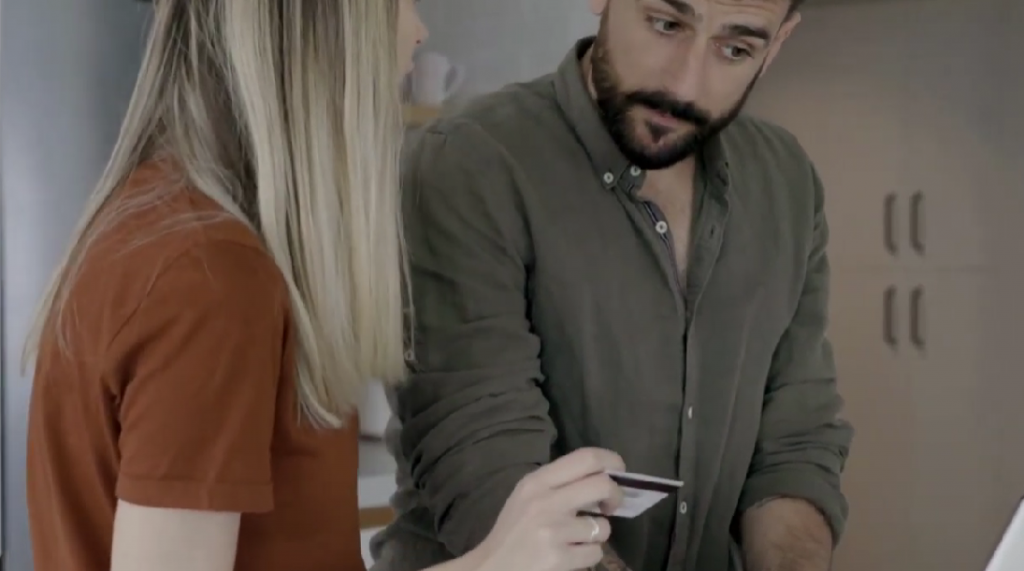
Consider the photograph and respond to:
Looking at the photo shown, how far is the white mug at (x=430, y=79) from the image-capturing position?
6.86ft

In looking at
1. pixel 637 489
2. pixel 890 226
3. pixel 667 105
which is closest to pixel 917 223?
pixel 890 226

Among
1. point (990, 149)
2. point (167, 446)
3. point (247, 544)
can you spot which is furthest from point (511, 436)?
point (990, 149)

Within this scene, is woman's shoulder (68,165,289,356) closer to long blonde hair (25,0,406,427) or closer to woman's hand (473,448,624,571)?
long blonde hair (25,0,406,427)

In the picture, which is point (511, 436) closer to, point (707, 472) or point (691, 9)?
point (707, 472)

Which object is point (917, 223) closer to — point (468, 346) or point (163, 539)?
point (468, 346)

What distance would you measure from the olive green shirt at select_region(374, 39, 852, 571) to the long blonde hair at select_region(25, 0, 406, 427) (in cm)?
25

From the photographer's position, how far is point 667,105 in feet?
3.57

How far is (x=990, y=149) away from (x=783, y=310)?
1.65 meters

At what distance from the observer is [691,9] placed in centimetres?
106

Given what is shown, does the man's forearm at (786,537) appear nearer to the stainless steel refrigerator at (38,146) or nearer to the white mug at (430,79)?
the stainless steel refrigerator at (38,146)

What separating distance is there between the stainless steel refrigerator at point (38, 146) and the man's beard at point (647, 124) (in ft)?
2.67

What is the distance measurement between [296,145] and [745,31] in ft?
1.92

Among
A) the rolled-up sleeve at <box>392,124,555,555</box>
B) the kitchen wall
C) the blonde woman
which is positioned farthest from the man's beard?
the kitchen wall

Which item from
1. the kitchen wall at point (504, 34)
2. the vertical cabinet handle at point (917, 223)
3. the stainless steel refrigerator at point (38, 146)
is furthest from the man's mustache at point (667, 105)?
the vertical cabinet handle at point (917, 223)
